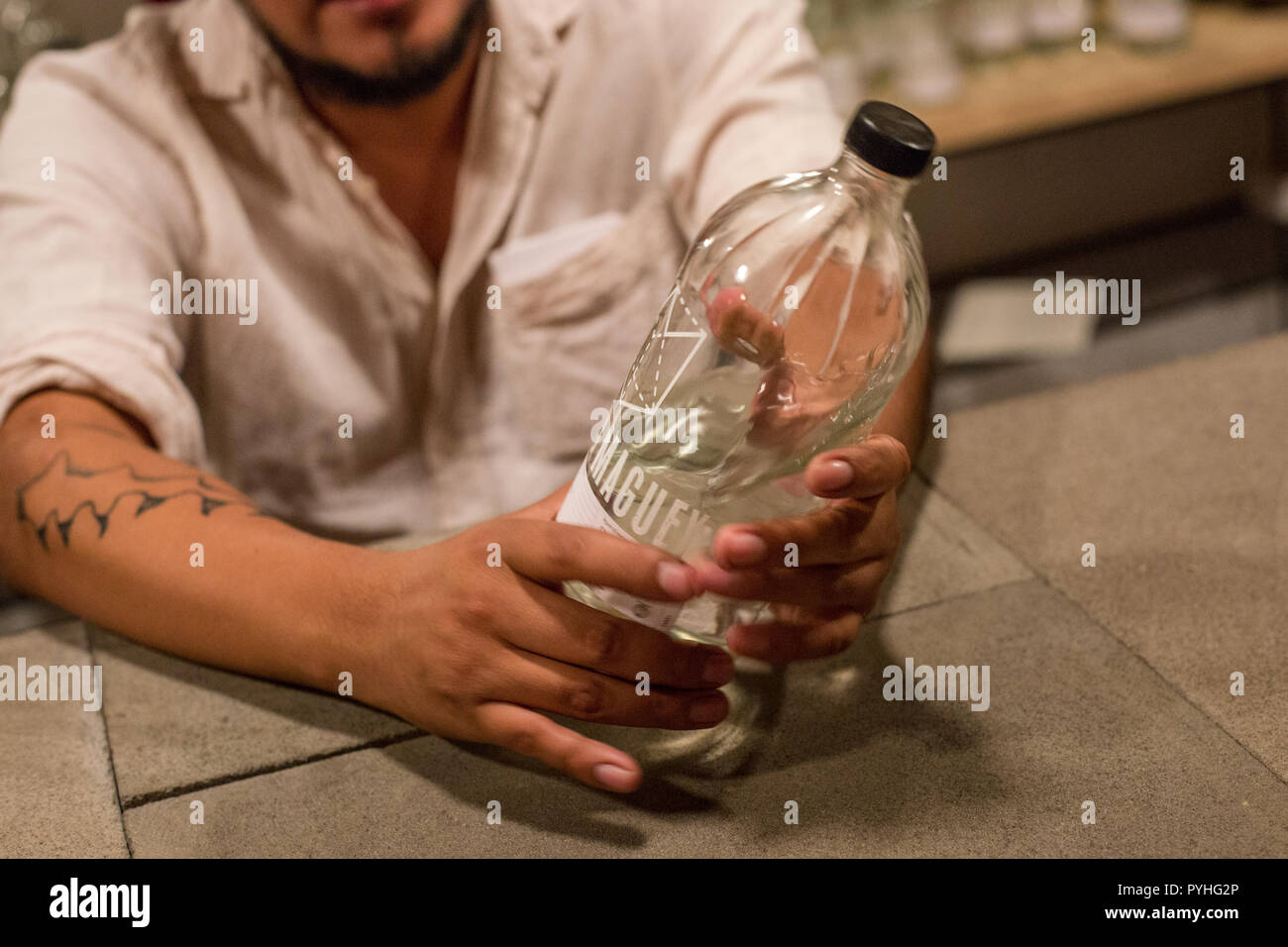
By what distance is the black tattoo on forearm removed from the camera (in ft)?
2.60

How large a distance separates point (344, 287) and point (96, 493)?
17.9 inches

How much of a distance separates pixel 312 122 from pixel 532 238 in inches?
9.9

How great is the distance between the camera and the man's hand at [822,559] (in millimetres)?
580

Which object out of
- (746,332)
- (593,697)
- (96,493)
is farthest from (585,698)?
(96,493)

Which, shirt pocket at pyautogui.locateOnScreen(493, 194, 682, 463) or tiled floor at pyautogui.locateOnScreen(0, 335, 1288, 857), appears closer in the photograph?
tiled floor at pyautogui.locateOnScreen(0, 335, 1288, 857)

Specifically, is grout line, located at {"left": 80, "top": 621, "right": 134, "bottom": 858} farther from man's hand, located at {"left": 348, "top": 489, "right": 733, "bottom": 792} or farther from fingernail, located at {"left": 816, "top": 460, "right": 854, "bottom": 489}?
fingernail, located at {"left": 816, "top": 460, "right": 854, "bottom": 489}

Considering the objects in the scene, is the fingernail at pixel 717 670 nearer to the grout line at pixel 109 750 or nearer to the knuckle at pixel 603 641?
the knuckle at pixel 603 641

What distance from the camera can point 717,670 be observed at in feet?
2.09

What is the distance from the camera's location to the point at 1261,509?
0.81m

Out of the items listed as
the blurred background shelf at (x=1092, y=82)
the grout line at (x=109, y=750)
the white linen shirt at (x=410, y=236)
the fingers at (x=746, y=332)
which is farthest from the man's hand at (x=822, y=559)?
the blurred background shelf at (x=1092, y=82)

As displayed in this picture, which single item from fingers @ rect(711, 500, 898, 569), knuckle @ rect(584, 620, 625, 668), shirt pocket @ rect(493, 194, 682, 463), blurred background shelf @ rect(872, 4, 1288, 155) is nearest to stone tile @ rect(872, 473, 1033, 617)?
fingers @ rect(711, 500, 898, 569)

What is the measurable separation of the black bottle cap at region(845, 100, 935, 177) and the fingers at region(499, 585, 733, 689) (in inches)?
10.9
